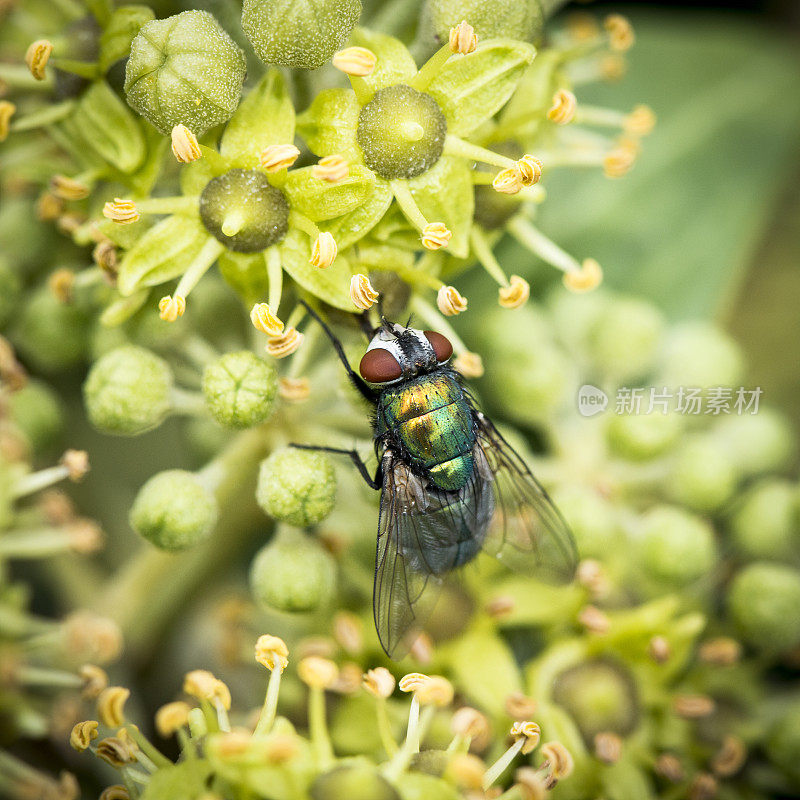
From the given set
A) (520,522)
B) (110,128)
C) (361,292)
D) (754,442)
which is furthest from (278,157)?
(754,442)

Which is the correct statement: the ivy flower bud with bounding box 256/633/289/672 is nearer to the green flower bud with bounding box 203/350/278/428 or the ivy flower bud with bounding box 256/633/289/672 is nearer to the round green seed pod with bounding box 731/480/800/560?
the green flower bud with bounding box 203/350/278/428

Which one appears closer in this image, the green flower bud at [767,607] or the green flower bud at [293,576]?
the green flower bud at [293,576]

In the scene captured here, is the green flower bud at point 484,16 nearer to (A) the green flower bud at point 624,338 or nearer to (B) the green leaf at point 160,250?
(B) the green leaf at point 160,250

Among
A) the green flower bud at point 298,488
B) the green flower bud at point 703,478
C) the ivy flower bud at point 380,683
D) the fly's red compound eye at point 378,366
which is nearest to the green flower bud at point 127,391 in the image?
the green flower bud at point 298,488

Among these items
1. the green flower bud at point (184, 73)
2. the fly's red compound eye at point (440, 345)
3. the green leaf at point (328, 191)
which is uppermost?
the green flower bud at point (184, 73)

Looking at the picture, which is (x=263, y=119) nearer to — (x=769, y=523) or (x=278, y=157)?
(x=278, y=157)

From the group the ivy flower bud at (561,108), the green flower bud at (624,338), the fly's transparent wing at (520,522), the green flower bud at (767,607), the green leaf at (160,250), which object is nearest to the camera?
the green leaf at (160,250)

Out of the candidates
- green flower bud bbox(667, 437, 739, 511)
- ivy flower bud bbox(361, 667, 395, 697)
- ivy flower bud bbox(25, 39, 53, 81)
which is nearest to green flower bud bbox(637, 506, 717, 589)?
green flower bud bbox(667, 437, 739, 511)
